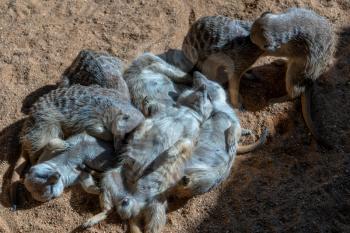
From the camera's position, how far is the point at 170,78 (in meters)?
4.04

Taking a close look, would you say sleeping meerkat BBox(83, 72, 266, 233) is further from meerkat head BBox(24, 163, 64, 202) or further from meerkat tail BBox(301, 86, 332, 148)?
meerkat tail BBox(301, 86, 332, 148)

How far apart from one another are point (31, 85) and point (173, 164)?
4.79ft

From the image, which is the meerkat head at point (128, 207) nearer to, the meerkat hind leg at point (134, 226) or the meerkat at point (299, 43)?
the meerkat hind leg at point (134, 226)

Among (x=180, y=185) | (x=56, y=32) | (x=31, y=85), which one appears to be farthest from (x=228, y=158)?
(x=56, y=32)

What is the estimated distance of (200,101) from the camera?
3.62 m

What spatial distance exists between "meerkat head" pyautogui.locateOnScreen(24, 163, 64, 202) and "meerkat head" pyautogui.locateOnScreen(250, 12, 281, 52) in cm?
170

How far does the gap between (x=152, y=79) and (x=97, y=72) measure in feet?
1.28

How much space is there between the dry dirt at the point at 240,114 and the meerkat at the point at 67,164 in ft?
0.45

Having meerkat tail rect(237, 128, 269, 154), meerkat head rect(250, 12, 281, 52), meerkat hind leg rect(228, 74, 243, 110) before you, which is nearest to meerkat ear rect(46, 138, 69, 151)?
meerkat tail rect(237, 128, 269, 154)

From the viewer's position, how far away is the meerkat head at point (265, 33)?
3.90 m

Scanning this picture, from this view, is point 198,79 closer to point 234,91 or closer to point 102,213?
point 234,91

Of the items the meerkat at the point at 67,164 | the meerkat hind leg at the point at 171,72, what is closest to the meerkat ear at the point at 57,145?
the meerkat at the point at 67,164

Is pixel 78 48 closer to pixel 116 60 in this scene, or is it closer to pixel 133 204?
pixel 116 60

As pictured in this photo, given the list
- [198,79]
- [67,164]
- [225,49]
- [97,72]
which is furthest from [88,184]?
[225,49]
